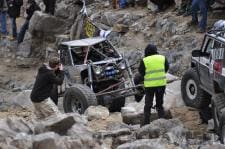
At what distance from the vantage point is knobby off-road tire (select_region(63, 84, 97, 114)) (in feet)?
44.3

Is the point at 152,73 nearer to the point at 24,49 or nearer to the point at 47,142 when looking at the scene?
the point at 47,142

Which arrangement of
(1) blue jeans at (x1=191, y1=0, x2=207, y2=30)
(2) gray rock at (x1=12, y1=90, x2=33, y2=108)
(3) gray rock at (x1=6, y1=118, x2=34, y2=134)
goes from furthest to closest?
(1) blue jeans at (x1=191, y1=0, x2=207, y2=30) < (2) gray rock at (x1=12, y1=90, x2=33, y2=108) < (3) gray rock at (x1=6, y1=118, x2=34, y2=134)

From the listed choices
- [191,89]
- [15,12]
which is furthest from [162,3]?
[191,89]

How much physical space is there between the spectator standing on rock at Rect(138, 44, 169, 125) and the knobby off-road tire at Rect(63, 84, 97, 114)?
250 cm

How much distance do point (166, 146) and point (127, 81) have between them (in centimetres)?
581

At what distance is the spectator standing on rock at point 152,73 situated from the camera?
1093 centimetres

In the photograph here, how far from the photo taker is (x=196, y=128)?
12148mm

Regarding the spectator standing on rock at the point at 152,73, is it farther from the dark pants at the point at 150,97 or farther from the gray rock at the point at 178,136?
the gray rock at the point at 178,136

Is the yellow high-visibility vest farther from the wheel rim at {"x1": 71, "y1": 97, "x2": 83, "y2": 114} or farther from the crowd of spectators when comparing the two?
the crowd of spectators

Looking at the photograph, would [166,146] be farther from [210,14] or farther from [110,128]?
[210,14]

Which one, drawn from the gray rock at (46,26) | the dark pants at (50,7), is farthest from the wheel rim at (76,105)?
the dark pants at (50,7)

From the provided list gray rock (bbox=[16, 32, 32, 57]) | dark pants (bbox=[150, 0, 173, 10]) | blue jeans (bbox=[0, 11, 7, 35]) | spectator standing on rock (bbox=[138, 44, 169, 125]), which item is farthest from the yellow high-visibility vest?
gray rock (bbox=[16, 32, 32, 57])

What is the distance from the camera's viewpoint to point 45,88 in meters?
11.2

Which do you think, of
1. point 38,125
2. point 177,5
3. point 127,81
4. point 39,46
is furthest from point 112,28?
point 38,125
